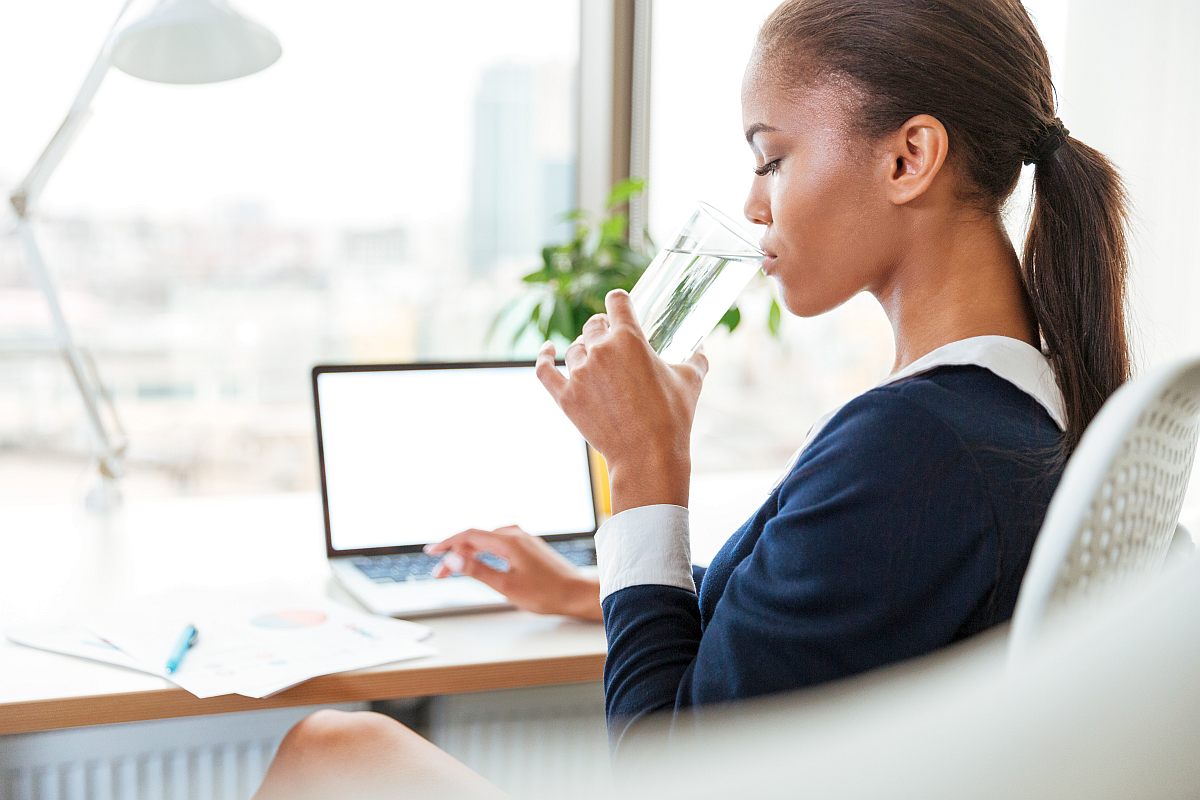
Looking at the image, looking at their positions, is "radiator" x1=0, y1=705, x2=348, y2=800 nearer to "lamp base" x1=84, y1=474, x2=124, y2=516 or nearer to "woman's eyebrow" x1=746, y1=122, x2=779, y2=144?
"lamp base" x1=84, y1=474, x2=124, y2=516

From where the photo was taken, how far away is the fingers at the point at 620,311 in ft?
2.91

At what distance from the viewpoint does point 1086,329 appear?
846 mm

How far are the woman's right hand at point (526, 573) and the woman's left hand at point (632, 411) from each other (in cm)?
29

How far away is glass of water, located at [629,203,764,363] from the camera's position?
0.95 m

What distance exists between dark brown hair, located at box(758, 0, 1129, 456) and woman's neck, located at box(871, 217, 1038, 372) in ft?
0.07

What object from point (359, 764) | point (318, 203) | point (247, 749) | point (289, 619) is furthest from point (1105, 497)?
point (318, 203)

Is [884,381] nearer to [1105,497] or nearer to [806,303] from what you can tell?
[806,303]

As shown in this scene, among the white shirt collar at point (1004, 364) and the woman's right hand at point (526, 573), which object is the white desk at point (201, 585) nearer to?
the woman's right hand at point (526, 573)

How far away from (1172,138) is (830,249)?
43.9 inches

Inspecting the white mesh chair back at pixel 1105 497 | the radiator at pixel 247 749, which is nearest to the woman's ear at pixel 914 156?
the white mesh chair back at pixel 1105 497

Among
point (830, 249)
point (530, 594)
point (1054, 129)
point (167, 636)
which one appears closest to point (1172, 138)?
point (1054, 129)

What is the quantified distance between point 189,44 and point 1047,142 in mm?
1020

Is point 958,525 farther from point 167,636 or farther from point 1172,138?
point 1172,138

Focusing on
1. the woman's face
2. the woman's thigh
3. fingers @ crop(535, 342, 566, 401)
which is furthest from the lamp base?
the woman's face
